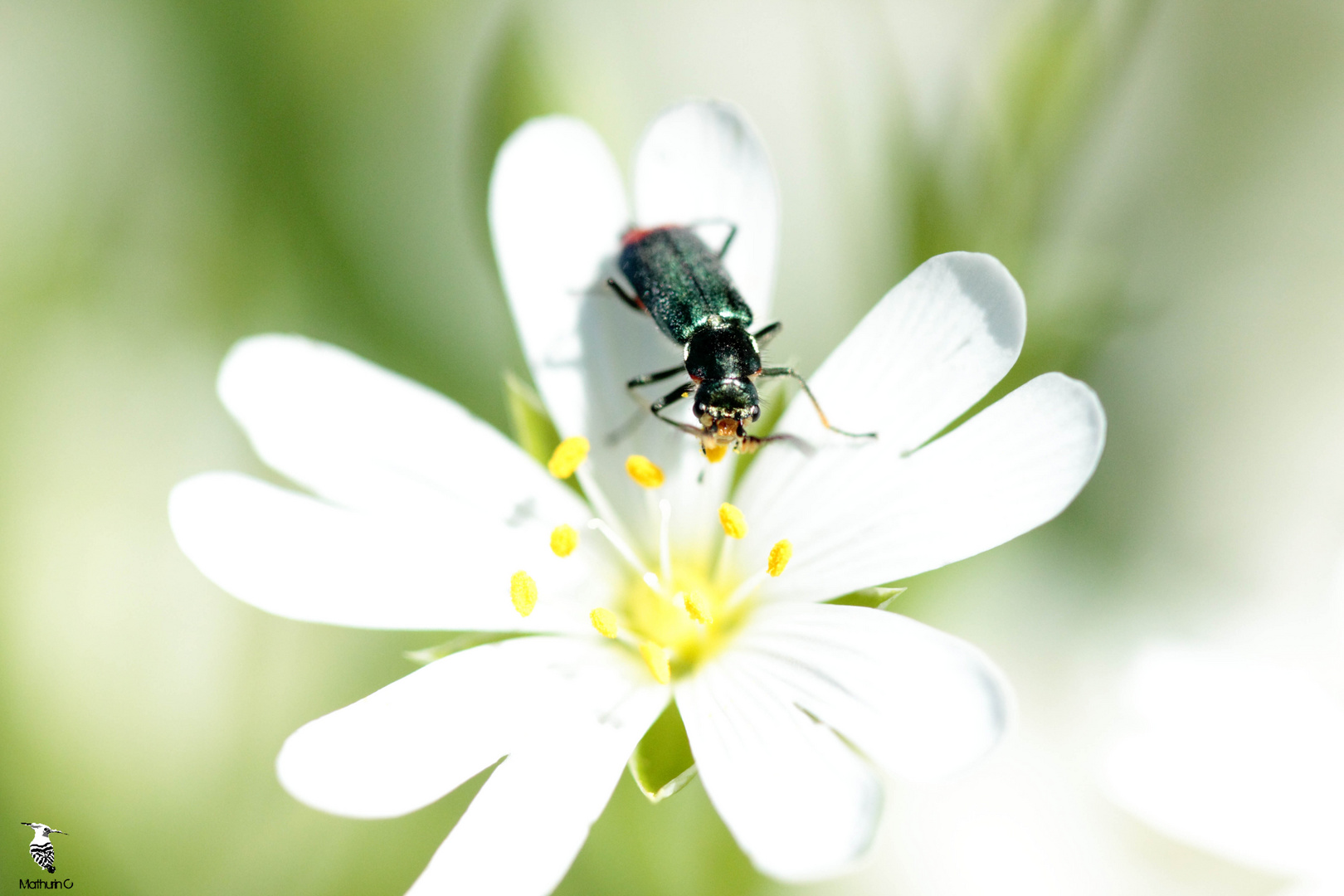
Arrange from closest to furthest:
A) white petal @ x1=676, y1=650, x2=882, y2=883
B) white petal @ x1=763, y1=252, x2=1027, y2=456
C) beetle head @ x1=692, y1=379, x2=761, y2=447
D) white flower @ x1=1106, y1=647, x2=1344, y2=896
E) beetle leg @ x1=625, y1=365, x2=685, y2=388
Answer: white petal @ x1=676, y1=650, x2=882, y2=883
white petal @ x1=763, y1=252, x2=1027, y2=456
beetle head @ x1=692, y1=379, x2=761, y2=447
beetle leg @ x1=625, y1=365, x2=685, y2=388
white flower @ x1=1106, y1=647, x2=1344, y2=896

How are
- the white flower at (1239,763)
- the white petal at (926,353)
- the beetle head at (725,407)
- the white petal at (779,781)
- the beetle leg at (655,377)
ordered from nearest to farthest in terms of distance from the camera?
the white petal at (779,781) < the white petal at (926,353) < the beetle head at (725,407) < the beetle leg at (655,377) < the white flower at (1239,763)

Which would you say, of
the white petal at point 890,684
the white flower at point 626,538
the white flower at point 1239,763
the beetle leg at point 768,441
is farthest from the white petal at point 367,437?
the white flower at point 1239,763

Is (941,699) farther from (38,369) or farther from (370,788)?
(38,369)

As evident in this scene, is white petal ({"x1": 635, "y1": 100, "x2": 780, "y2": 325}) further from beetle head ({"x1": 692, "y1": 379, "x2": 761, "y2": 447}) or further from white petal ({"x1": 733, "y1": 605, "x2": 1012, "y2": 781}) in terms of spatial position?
white petal ({"x1": 733, "y1": 605, "x2": 1012, "y2": 781})

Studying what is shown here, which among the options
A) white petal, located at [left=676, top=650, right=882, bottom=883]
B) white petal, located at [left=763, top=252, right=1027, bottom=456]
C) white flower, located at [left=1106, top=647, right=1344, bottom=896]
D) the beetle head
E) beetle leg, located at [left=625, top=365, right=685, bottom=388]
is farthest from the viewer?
white flower, located at [left=1106, top=647, right=1344, bottom=896]

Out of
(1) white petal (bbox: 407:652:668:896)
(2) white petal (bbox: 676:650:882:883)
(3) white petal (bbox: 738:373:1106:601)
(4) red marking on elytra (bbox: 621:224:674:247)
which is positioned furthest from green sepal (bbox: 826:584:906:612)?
(4) red marking on elytra (bbox: 621:224:674:247)

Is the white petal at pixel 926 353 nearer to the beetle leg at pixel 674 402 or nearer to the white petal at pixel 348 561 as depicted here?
the beetle leg at pixel 674 402
